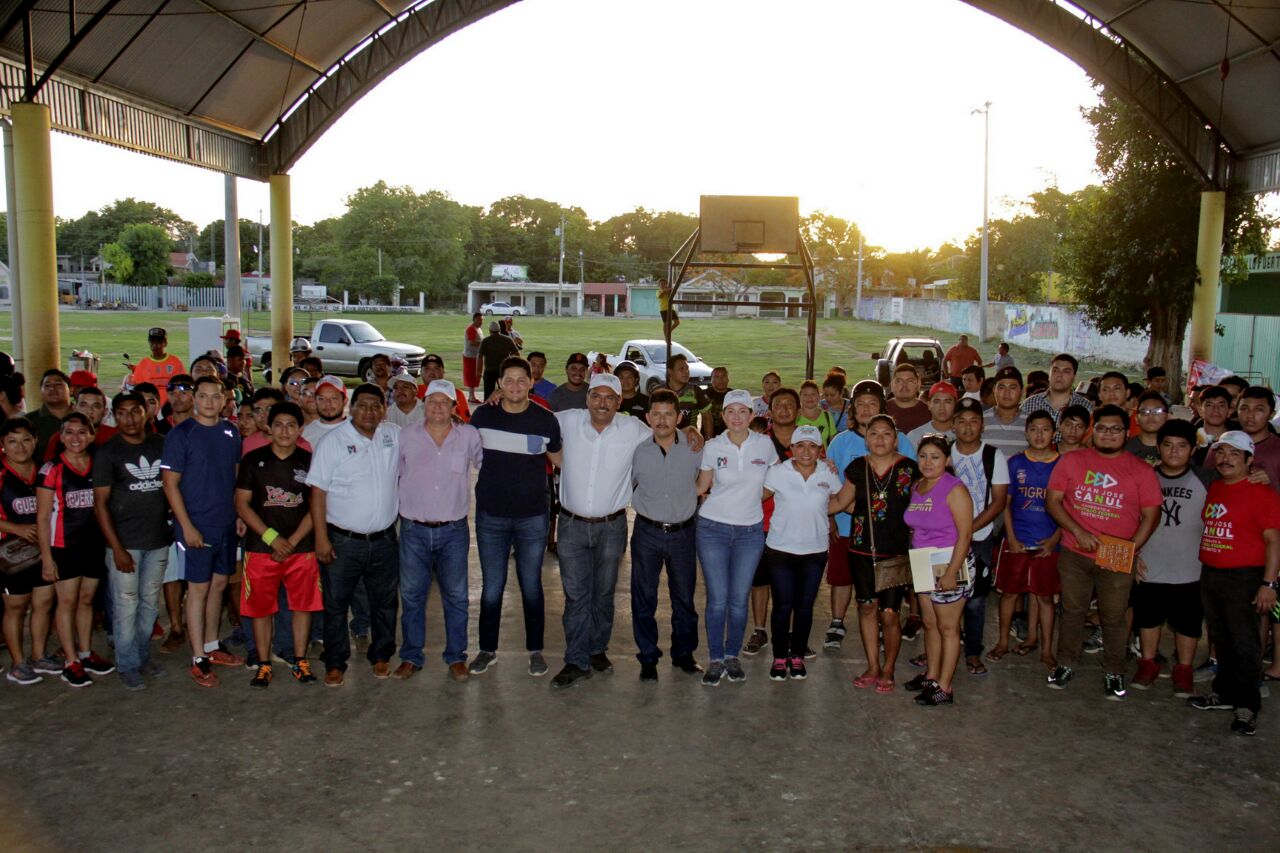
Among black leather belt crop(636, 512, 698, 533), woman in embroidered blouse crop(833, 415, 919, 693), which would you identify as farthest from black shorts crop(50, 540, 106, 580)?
woman in embroidered blouse crop(833, 415, 919, 693)

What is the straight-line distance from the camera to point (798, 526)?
5.93 meters

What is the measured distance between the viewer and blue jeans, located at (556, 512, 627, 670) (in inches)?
238

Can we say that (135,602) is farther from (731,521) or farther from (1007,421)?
(1007,421)

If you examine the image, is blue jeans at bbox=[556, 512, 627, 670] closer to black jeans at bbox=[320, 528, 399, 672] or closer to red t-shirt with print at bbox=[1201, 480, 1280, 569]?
black jeans at bbox=[320, 528, 399, 672]

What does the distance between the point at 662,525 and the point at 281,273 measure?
16289 mm

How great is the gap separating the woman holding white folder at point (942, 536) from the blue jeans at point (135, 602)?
4.39 m

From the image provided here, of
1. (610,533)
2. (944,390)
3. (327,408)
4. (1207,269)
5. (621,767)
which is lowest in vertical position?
(621,767)

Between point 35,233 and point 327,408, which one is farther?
point 35,233

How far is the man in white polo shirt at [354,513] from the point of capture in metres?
5.77

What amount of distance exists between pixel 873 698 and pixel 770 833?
171cm

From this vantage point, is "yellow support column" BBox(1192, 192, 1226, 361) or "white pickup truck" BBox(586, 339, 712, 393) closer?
"yellow support column" BBox(1192, 192, 1226, 361)

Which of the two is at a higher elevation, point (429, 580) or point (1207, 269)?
point (1207, 269)

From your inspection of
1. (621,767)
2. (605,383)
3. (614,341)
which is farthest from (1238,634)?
(614,341)

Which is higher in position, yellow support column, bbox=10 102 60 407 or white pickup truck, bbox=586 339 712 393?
yellow support column, bbox=10 102 60 407
